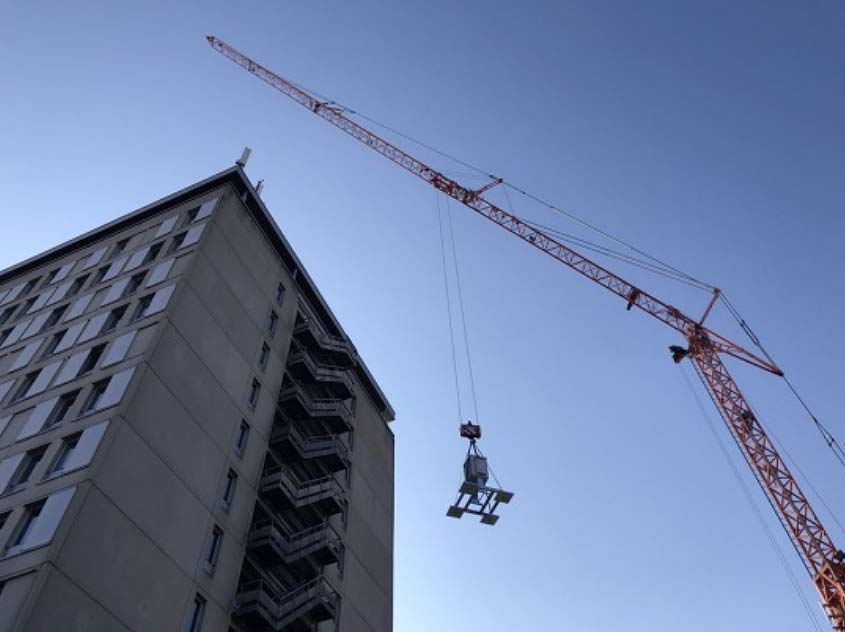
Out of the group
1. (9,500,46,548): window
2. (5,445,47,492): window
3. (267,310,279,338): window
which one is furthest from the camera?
(267,310,279,338): window

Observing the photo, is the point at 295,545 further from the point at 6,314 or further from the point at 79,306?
the point at 6,314

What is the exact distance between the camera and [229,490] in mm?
40312

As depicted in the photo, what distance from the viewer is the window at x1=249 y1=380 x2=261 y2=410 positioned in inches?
1786

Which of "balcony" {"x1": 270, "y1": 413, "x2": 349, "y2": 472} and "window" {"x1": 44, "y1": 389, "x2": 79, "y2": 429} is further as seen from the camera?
"balcony" {"x1": 270, "y1": 413, "x2": 349, "y2": 472}

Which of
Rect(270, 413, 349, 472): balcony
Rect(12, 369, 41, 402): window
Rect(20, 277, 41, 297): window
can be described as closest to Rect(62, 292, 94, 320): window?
Rect(12, 369, 41, 402): window

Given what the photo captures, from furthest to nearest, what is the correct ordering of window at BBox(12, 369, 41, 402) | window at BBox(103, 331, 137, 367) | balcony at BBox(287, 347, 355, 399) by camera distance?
1. balcony at BBox(287, 347, 355, 399)
2. window at BBox(12, 369, 41, 402)
3. window at BBox(103, 331, 137, 367)

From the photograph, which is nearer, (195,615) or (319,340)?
(195,615)

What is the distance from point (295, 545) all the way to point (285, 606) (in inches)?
143

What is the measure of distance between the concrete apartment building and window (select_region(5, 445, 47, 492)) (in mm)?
91

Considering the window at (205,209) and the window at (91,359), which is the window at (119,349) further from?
the window at (205,209)

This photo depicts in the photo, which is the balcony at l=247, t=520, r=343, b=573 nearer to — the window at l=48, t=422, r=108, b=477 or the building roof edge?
the window at l=48, t=422, r=108, b=477

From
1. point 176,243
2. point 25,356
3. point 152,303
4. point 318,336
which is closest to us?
point 152,303

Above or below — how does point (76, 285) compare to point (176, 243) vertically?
above

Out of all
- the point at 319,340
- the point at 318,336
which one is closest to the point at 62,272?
the point at 318,336
